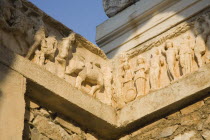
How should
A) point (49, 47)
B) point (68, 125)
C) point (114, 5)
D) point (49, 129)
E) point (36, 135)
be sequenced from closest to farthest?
point (36, 135), point (49, 129), point (68, 125), point (49, 47), point (114, 5)

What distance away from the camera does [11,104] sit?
15.8ft

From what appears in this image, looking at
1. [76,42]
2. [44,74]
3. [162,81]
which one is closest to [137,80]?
[162,81]

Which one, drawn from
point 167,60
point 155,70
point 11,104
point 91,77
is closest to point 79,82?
point 91,77

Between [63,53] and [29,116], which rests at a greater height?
[63,53]

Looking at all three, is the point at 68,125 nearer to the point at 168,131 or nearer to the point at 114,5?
the point at 168,131

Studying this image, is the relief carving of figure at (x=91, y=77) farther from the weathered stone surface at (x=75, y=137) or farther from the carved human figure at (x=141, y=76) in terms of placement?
the weathered stone surface at (x=75, y=137)

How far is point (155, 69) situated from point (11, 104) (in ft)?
5.93

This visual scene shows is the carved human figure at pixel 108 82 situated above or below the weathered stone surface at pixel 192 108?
above

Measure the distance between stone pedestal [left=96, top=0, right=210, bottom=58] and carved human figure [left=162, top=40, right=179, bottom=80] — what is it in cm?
46

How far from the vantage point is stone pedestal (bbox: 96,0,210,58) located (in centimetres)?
644

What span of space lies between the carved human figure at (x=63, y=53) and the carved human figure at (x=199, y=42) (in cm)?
132

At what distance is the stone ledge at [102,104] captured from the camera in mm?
5160

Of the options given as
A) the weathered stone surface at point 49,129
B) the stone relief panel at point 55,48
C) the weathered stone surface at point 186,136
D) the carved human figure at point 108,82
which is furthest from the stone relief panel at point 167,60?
the weathered stone surface at point 49,129

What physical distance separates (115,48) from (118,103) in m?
1.27
